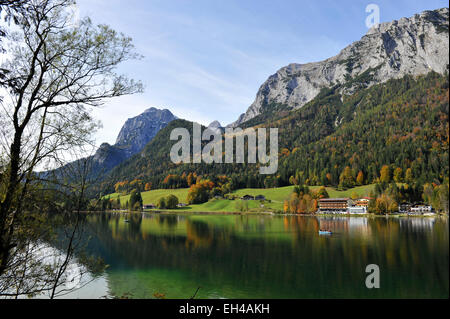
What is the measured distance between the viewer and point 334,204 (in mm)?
89125

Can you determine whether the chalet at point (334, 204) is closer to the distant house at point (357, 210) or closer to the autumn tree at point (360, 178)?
the distant house at point (357, 210)

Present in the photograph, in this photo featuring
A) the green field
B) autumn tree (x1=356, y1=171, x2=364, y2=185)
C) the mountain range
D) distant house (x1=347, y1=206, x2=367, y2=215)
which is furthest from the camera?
the green field

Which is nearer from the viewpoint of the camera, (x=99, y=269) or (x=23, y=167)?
(x=23, y=167)

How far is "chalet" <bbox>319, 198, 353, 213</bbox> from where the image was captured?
87500mm

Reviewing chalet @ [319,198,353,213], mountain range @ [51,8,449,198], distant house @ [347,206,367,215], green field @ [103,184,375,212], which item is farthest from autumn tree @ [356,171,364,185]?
distant house @ [347,206,367,215]

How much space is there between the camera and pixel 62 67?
6.68 meters

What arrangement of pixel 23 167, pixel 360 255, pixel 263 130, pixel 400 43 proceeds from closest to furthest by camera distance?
pixel 23 167 < pixel 360 255 < pixel 400 43 < pixel 263 130

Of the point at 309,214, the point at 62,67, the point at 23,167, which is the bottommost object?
the point at 309,214

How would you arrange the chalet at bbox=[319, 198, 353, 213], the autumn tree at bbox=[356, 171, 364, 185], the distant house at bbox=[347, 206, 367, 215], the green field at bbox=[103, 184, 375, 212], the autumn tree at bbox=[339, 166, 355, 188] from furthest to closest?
1. the green field at bbox=[103, 184, 375, 212]
2. the autumn tree at bbox=[339, 166, 355, 188]
3. the autumn tree at bbox=[356, 171, 364, 185]
4. the chalet at bbox=[319, 198, 353, 213]
5. the distant house at bbox=[347, 206, 367, 215]

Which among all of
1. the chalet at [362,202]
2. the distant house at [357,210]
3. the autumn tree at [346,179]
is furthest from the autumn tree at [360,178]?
the distant house at [357,210]

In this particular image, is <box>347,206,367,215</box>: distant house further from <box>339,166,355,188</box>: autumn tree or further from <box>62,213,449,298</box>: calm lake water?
<box>62,213,449,298</box>: calm lake water
